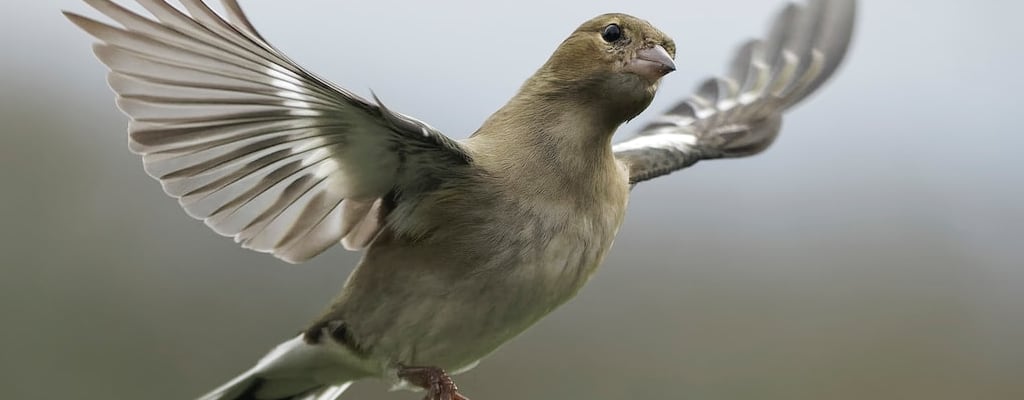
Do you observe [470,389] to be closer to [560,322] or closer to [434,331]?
[560,322]

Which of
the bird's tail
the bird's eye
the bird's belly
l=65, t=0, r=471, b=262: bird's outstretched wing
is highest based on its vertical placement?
the bird's eye

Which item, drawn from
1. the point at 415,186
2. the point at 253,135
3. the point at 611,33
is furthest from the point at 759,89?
the point at 253,135

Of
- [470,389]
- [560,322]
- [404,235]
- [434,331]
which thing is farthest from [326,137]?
[560,322]

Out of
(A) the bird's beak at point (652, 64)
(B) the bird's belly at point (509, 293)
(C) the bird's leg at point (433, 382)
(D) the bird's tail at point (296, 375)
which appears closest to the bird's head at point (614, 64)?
(A) the bird's beak at point (652, 64)

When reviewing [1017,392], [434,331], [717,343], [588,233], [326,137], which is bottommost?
[1017,392]

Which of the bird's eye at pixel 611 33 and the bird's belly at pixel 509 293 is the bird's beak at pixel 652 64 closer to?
the bird's eye at pixel 611 33

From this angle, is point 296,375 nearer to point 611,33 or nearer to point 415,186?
point 415,186

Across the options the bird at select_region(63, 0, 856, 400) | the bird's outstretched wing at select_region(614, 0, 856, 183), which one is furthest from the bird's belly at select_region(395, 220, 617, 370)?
the bird's outstretched wing at select_region(614, 0, 856, 183)

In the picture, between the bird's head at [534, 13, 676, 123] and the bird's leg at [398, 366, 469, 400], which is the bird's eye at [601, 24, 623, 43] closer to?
the bird's head at [534, 13, 676, 123]
